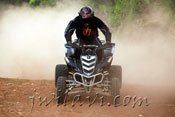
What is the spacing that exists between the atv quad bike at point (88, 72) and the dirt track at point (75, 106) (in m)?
0.35

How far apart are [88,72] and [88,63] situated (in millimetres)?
210

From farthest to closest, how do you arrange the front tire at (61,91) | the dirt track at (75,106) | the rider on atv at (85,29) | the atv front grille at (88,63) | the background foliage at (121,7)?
the background foliage at (121,7), the rider on atv at (85,29), the atv front grille at (88,63), the front tire at (61,91), the dirt track at (75,106)

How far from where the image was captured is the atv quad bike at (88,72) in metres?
9.22

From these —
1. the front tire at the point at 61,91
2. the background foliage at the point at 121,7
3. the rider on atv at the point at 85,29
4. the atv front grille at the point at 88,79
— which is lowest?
the front tire at the point at 61,91

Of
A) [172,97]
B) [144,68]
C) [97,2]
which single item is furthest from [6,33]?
[172,97]

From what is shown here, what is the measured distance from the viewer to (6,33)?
30344mm

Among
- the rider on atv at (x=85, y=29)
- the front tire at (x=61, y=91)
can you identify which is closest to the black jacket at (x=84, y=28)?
the rider on atv at (x=85, y=29)

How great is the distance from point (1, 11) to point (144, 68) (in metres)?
23.2

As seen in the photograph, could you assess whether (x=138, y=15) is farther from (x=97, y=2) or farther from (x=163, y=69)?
(x=97, y=2)

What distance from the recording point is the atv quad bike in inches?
363

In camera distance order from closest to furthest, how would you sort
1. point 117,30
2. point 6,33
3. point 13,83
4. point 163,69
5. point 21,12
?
point 13,83 → point 163,69 → point 117,30 → point 6,33 → point 21,12

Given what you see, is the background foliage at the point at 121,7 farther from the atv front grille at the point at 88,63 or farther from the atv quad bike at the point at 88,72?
the atv front grille at the point at 88,63

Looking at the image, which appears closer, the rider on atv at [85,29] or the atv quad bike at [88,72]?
the atv quad bike at [88,72]

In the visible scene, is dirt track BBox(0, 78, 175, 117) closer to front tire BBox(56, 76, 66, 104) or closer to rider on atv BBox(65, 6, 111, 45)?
front tire BBox(56, 76, 66, 104)
